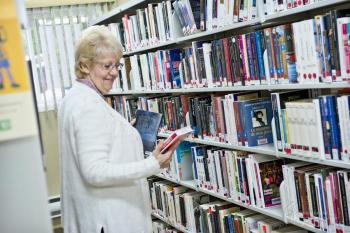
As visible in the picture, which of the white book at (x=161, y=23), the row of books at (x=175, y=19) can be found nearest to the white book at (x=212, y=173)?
the row of books at (x=175, y=19)

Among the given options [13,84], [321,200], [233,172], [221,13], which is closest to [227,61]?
[221,13]

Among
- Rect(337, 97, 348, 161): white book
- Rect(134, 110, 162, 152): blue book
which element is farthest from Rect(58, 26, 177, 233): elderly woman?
Rect(337, 97, 348, 161): white book

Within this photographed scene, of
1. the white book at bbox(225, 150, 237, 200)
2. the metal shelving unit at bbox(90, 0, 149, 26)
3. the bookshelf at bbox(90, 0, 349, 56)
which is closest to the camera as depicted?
the bookshelf at bbox(90, 0, 349, 56)

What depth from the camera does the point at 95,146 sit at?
187 centimetres

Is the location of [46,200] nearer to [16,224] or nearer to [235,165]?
[16,224]

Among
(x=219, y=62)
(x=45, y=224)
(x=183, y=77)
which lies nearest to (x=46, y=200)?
(x=45, y=224)

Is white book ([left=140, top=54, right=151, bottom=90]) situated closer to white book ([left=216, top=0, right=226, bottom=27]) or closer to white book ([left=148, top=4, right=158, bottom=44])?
white book ([left=148, top=4, right=158, bottom=44])

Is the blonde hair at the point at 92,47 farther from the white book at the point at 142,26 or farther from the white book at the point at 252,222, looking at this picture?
the white book at the point at 142,26

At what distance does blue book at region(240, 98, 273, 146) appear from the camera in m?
2.70

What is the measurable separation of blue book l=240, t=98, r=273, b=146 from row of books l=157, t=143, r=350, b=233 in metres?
0.11

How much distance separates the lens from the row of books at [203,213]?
2814 millimetres

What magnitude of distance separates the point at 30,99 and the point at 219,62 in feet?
7.38

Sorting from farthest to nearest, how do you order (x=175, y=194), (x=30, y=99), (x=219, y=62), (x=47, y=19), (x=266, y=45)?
1. (x=47, y=19)
2. (x=175, y=194)
3. (x=219, y=62)
4. (x=266, y=45)
5. (x=30, y=99)

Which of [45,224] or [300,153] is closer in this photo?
[45,224]
